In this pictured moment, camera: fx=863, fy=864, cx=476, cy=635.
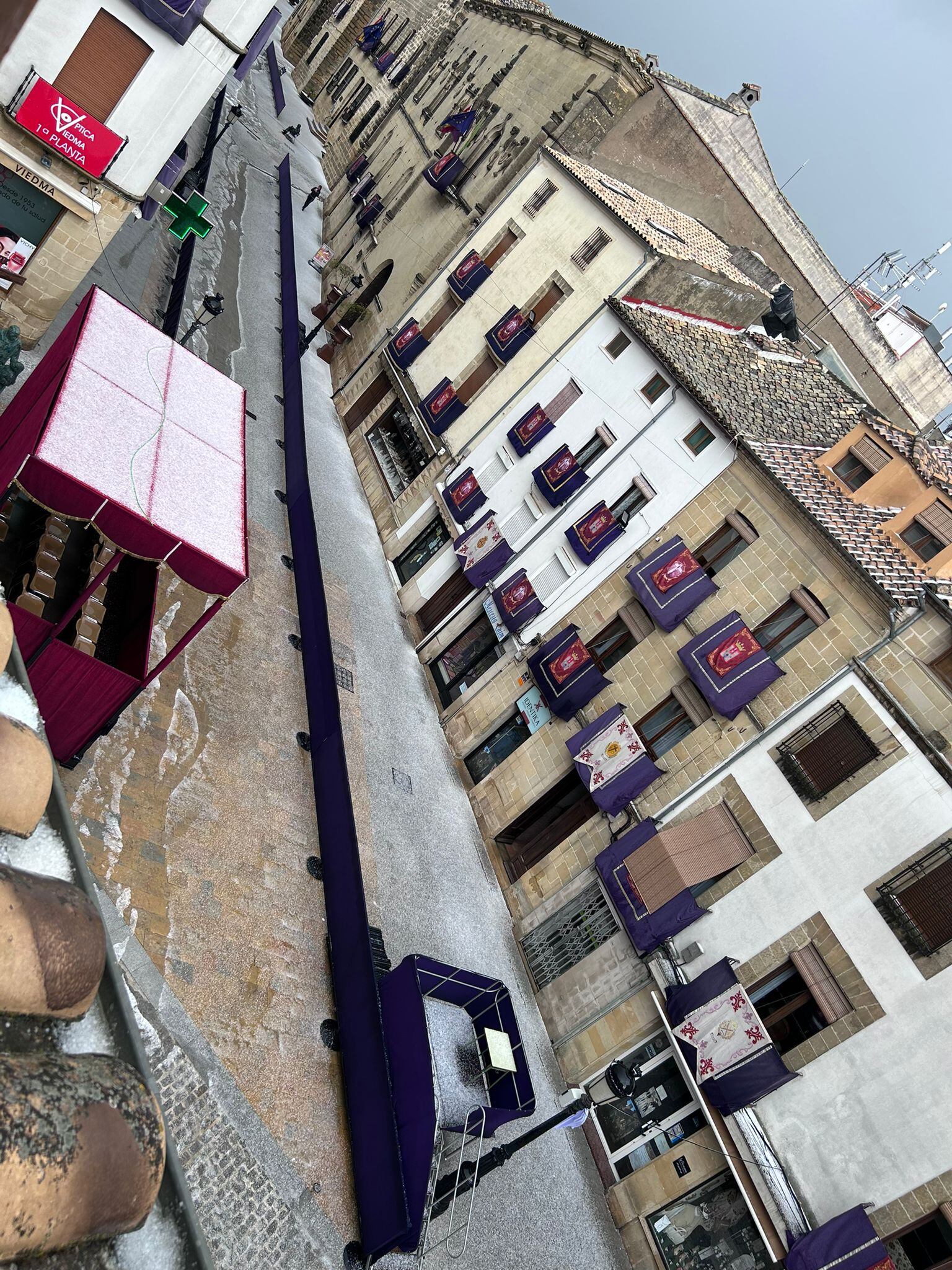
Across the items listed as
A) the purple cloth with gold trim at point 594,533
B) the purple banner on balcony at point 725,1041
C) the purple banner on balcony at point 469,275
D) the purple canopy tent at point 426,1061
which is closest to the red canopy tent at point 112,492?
the purple canopy tent at point 426,1061

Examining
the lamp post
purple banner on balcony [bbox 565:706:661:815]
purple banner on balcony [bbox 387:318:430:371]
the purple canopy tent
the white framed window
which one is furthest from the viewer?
purple banner on balcony [bbox 387:318:430:371]

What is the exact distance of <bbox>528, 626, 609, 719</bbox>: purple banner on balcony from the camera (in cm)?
2056

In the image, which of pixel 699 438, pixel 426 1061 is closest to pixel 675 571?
pixel 699 438

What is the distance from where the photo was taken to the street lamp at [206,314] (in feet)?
76.1

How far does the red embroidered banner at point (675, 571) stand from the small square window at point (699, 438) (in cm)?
295

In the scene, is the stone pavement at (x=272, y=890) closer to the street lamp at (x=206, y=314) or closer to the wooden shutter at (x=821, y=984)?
the street lamp at (x=206, y=314)

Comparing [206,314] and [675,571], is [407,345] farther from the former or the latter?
[675,571]

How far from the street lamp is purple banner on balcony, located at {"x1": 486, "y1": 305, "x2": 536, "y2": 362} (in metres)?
8.42

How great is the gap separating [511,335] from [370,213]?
18.5 meters

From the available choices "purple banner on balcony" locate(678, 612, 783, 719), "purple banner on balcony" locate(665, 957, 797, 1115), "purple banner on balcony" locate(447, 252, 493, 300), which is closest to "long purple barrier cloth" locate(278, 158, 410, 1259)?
"purple banner on balcony" locate(665, 957, 797, 1115)

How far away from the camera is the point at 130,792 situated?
47.5 ft

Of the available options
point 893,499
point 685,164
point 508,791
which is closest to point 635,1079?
point 508,791

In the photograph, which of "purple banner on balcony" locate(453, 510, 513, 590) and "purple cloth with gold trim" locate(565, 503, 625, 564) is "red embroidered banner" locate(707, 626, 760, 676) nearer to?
"purple cloth with gold trim" locate(565, 503, 625, 564)

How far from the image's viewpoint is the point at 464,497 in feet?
85.1
